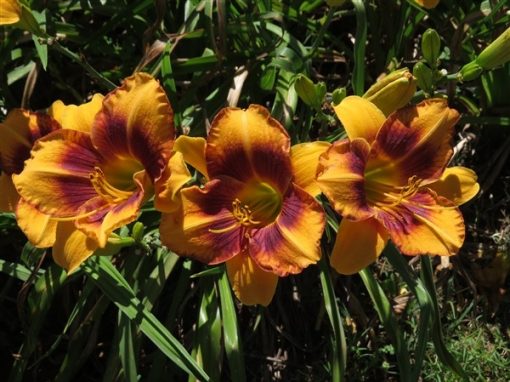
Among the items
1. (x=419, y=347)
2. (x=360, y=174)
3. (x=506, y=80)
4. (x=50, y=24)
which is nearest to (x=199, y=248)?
(x=360, y=174)

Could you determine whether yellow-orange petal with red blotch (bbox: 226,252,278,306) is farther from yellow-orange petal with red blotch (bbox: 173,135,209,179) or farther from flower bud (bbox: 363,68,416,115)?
flower bud (bbox: 363,68,416,115)

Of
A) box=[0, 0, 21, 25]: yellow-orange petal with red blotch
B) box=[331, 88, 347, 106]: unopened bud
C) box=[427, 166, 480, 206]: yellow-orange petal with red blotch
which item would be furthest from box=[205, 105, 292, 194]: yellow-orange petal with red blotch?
box=[0, 0, 21, 25]: yellow-orange petal with red blotch

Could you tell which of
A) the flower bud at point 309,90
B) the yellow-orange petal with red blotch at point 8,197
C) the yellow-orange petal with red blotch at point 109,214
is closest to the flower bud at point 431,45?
the flower bud at point 309,90

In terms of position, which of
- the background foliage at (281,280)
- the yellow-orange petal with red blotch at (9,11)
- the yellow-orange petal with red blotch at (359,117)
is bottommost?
the background foliage at (281,280)

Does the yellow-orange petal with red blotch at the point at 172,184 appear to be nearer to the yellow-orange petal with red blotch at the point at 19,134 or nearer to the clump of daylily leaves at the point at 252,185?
the clump of daylily leaves at the point at 252,185

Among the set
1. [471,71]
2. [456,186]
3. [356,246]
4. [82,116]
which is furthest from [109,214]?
[471,71]

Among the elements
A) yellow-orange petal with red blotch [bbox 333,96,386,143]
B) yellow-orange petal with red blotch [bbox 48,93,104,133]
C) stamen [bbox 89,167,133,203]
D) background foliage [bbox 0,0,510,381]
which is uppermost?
yellow-orange petal with red blotch [bbox 333,96,386,143]
